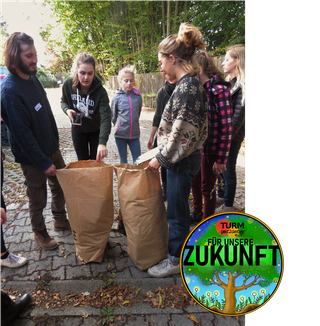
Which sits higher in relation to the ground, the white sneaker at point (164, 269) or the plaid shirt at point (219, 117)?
the plaid shirt at point (219, 117)

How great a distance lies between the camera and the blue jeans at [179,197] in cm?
166

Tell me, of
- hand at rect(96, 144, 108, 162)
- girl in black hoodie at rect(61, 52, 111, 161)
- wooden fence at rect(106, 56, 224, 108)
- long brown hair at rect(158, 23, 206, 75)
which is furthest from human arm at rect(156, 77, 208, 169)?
wooden fence at rect(106, 56, 224, 108)

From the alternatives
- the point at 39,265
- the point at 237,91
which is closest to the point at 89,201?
the point at 39,265

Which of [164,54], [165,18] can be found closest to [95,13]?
[165,18]

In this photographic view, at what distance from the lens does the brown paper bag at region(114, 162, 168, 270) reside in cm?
166

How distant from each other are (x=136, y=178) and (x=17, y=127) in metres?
1.08

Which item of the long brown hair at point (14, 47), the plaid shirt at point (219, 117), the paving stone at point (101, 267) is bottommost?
the paving stone at point (101, 267)

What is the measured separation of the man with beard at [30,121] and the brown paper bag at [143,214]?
2.51 feet

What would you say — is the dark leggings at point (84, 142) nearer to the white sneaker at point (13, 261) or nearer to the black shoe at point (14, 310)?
the white sneaker at point (13, 261)

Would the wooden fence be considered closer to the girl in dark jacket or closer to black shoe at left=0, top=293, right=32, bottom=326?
the girl in dark jacket

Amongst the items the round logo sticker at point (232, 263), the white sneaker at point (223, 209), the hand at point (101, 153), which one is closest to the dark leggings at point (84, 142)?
the hand at point (101, 153)

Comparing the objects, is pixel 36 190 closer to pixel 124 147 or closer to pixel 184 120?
pixel 124 147

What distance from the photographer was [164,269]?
6.13 feet

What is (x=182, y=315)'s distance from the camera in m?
1.55
